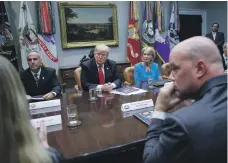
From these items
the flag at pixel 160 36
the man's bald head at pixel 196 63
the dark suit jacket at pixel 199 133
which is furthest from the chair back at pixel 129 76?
the dark suit jacket at pixel 199 133

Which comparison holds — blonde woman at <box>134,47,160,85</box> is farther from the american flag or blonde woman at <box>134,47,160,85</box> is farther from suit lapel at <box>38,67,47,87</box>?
the american flag

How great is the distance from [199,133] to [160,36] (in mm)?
4445

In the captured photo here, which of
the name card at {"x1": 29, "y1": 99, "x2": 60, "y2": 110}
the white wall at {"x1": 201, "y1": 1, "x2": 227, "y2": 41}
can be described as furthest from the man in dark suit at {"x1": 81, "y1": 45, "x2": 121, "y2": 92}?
the white wall at {"x1": 201, "y1": 1, "x2": 227, "y2": 41}

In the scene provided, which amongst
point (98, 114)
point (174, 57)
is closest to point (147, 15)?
point (98, 114)

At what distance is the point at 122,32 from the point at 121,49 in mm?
384

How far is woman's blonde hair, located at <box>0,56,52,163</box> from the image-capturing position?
697 mm

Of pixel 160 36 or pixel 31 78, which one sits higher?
pixel 160 36

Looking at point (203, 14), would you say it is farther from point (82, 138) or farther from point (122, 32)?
point (82, 138)

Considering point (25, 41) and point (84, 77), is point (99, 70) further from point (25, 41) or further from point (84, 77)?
point (25, 41)

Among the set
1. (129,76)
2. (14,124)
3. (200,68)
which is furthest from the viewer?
(129,76)

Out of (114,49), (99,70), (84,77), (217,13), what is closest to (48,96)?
(84,77)

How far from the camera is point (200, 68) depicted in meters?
0.89

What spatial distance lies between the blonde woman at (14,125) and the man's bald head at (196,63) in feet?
2.06

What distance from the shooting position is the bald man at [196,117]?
74 centimetres
